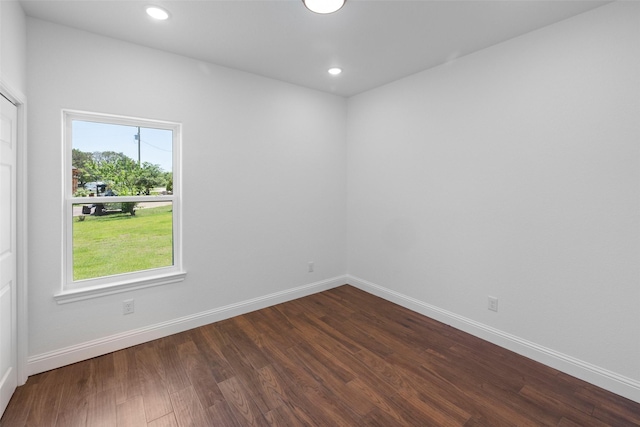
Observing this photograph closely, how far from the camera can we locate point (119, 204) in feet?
8.80

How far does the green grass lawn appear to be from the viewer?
2549 millimetres

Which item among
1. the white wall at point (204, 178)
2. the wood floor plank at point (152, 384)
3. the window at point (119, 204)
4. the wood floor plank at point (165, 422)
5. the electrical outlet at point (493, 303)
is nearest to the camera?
the wood floor plank at point (165, 422)

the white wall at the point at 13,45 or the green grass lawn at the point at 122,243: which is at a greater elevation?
the white wall at the point at 13,45

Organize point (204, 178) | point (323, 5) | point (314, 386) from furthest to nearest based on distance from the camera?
point (204, 178) → point (314, 386) → point (323, 5)

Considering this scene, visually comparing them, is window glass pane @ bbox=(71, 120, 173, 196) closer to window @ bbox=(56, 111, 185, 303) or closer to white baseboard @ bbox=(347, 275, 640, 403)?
window @ bbox=(56, 111, 185, 303)

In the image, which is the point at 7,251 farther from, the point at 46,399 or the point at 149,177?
the point at 149,177

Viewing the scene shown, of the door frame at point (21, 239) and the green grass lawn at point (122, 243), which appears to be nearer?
the door frame at point (21, 239)

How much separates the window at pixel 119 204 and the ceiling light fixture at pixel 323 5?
5.49 ft

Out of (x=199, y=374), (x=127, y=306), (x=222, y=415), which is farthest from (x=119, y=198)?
(x=222, y=415)

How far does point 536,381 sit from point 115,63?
4.19 meters

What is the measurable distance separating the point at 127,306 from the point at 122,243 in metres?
0.56

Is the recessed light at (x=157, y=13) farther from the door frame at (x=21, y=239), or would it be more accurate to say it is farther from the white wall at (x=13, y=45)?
the door frame at (x=21, y=239)

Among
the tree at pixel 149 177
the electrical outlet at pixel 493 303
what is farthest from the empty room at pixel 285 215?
the electrical outlet at pixel 493 303

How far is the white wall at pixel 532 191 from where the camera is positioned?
2.08 meters
